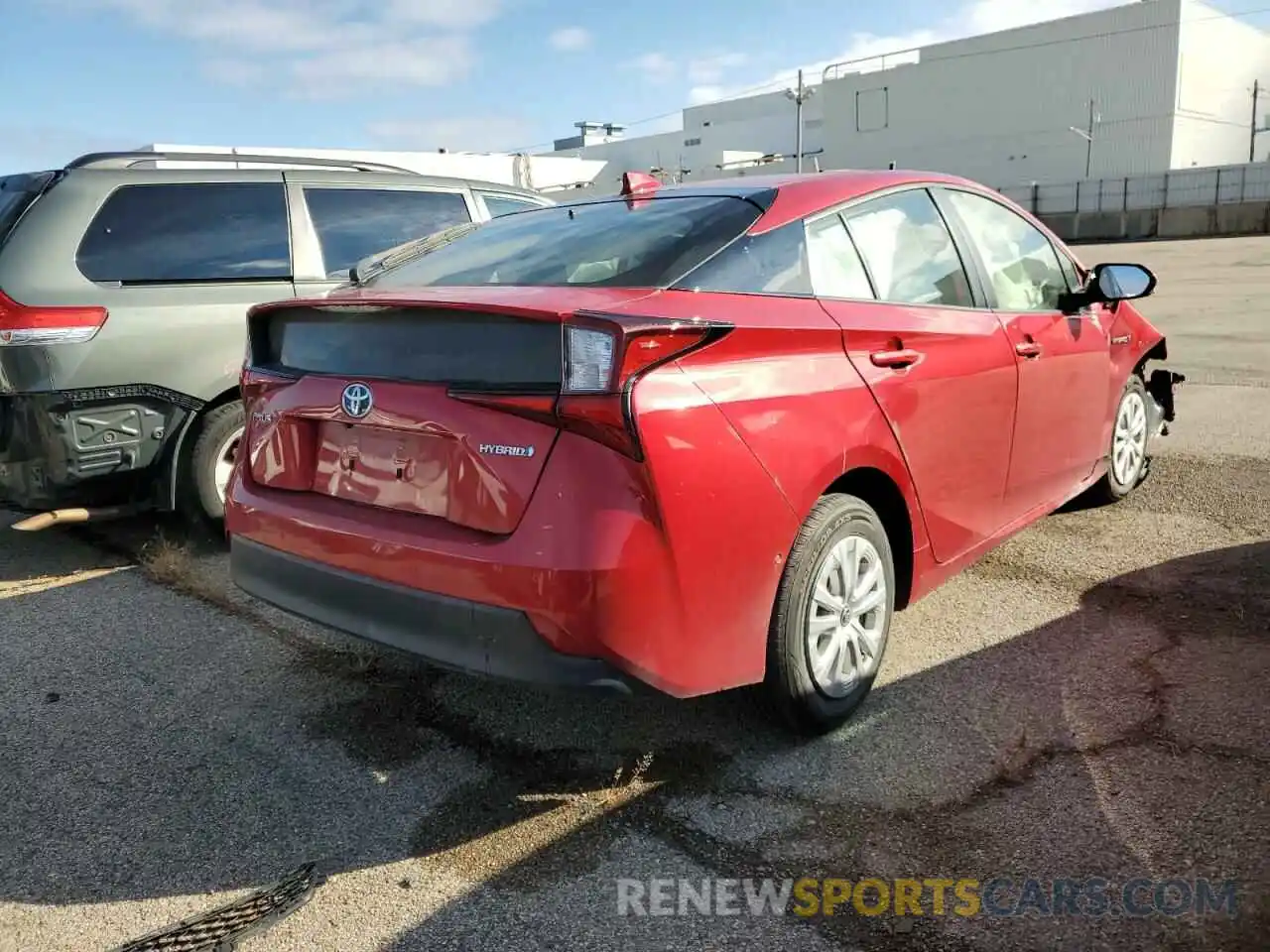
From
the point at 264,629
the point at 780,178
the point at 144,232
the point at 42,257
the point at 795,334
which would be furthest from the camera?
the point at 144,232

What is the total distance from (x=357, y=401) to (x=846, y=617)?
61.2 inches

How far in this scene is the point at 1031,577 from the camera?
171 inches

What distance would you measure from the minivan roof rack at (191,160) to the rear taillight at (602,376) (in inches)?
144

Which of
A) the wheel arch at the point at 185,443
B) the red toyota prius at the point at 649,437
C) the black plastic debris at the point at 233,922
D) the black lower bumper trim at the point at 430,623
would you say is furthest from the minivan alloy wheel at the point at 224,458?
the black plastic debris at the point at 233,922

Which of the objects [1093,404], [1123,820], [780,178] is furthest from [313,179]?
[1123,820]

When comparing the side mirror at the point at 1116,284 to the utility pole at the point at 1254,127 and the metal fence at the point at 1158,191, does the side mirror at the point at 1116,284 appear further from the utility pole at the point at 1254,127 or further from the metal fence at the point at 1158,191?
the utility pole at the point at 1254,127

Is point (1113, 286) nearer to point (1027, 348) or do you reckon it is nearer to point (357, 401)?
point (1027, 348)

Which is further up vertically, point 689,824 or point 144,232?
point 144,232

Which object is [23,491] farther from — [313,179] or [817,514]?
[817,514]

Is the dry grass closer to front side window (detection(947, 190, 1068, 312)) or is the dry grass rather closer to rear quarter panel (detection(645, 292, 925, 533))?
rear quarter panel (detection(645, 292, 925, 533))

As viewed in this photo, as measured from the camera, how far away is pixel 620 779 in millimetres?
2879

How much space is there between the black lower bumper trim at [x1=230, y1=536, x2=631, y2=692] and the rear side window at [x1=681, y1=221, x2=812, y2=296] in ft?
3.36

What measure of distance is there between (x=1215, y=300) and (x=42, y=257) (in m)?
16.1

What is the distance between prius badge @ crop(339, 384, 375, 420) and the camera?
2721mm
